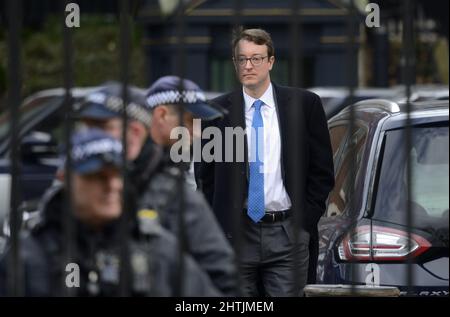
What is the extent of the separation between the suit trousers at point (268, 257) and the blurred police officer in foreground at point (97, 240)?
139 cm

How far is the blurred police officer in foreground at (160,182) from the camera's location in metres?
2.79

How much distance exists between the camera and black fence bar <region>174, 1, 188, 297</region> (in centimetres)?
270

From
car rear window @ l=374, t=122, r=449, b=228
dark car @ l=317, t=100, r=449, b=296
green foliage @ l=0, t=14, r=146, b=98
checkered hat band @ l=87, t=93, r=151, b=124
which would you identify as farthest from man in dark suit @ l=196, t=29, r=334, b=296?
green foliage @ l=0, t=14, r=146, b=98

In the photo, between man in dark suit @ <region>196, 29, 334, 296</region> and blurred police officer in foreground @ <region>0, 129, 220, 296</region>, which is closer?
blurred police officer in foreground @ <region>0, 129, 220, 296</region>

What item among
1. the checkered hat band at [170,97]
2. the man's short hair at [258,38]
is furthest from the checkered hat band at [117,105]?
the man's short hair at [258,38]

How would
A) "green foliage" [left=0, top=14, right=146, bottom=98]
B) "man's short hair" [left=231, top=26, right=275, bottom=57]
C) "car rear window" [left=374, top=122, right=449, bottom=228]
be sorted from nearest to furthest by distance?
"man's short hair" [left=231, top=26, right=275, bottom=57], "car rear window" [left=374, top=122, right=449, bottom=228], "green foliage" [left=0, top=14, right=146, bottom=98]

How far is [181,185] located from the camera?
2.77 meters

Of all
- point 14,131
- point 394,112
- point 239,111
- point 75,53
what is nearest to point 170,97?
point 239,111

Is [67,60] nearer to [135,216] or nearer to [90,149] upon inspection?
[90,149]

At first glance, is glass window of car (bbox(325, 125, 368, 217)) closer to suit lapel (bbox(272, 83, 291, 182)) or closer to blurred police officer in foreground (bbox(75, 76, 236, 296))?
suit lapel (bbox(272, 83, 291, 182))

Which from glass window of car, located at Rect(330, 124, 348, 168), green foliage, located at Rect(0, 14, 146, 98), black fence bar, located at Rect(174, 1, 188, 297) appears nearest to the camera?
black fence bar, located at Rect(174, 1, 188, 297)

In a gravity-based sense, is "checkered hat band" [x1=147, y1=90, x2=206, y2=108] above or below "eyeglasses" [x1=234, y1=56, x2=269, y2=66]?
below

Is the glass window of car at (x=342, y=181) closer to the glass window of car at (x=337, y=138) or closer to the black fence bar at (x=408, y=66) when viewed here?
the glass window of car at (x=337, y=138)

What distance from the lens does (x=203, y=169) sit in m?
3.93
